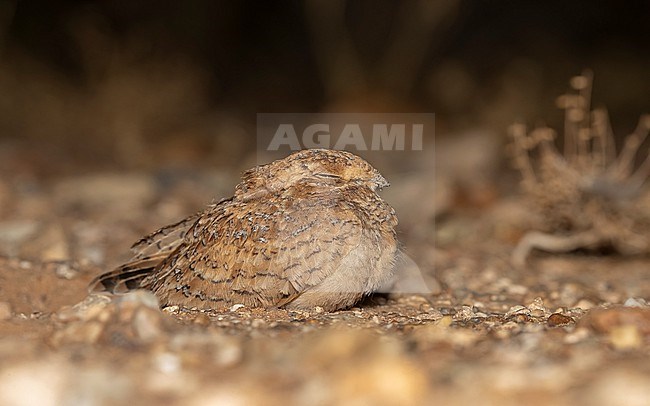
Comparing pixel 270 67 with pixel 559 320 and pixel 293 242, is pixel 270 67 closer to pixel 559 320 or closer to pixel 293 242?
pixel 293 242

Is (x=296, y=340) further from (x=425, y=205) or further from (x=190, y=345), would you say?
(x=425, y=205)

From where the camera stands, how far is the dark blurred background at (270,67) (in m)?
8.37

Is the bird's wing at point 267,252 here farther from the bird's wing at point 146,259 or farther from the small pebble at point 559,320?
the small pebble at point 559,320

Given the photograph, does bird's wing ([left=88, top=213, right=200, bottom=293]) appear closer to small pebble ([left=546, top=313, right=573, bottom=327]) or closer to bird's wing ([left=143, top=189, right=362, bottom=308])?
bird's wing ([left=143, top=189, right=362, bottom=308])

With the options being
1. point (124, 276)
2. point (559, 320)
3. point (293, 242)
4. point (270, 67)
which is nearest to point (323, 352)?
point (293, 242)

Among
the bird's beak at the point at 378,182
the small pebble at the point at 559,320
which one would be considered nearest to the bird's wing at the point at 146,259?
the bird's beak at the point at 378,182

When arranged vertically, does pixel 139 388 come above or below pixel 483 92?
below

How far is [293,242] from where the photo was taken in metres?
2.88

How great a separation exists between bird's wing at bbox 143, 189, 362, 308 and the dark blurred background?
483 cm

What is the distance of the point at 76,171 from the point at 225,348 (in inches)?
216

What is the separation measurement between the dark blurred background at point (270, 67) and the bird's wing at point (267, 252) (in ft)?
15.8

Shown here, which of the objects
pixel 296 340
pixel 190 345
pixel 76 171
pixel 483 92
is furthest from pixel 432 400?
pixel 483 92

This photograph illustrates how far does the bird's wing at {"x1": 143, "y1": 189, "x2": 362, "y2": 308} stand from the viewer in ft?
9.32

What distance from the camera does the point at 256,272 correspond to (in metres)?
2.90
